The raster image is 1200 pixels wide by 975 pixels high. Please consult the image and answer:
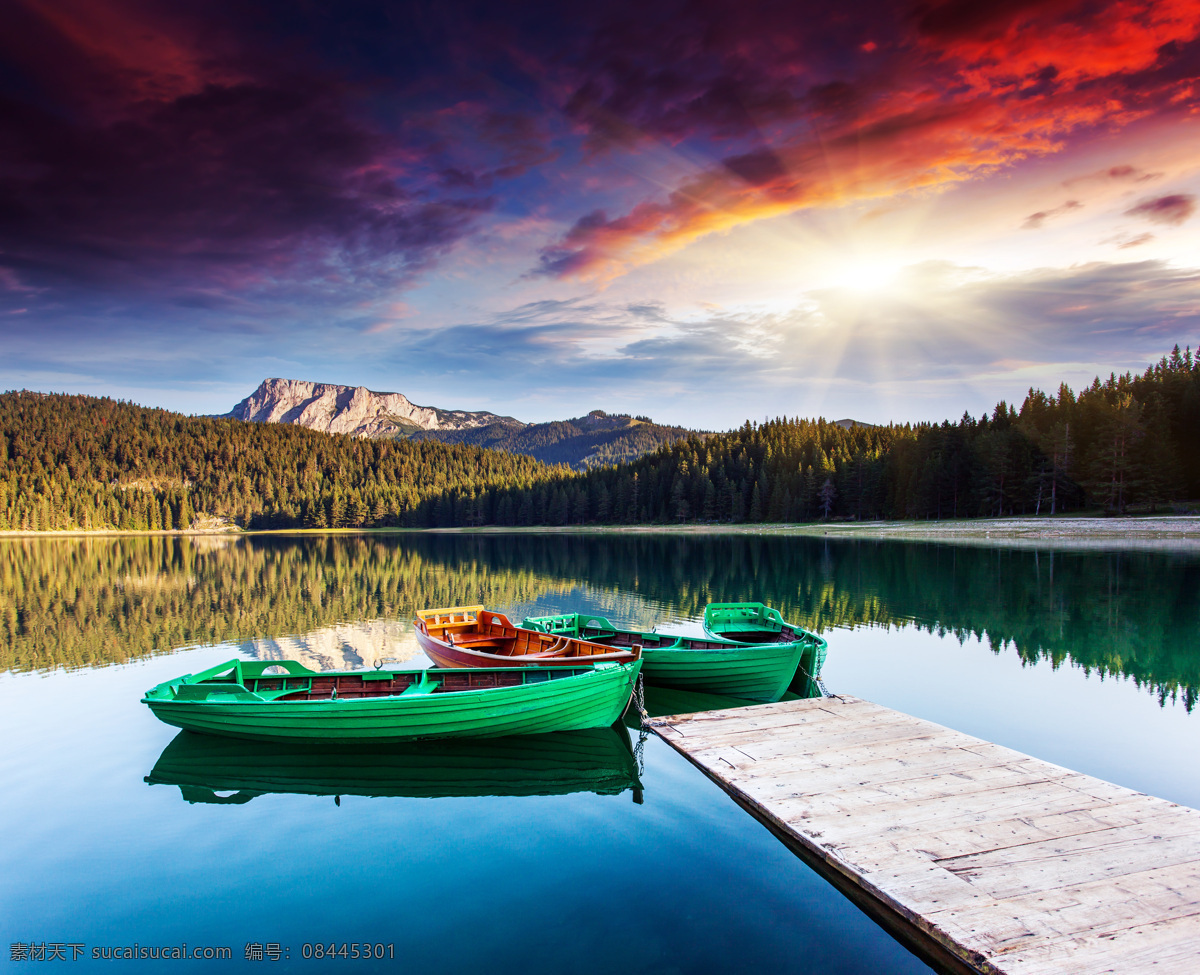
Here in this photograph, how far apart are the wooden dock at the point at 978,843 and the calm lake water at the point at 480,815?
62 cm

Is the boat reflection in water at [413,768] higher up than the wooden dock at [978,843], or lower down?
lower down

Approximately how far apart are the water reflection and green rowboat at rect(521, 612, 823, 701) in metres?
7.03

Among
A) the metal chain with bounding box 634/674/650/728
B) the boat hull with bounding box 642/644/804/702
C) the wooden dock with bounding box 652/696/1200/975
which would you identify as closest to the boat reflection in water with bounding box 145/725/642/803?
the metal chain with bounding box 634/674/650/728

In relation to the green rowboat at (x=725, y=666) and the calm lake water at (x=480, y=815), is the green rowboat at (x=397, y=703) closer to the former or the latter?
the calm lake water at (x=480, y=815)

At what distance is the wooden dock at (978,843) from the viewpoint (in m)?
6.75

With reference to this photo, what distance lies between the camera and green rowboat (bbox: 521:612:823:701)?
1723 centimetres

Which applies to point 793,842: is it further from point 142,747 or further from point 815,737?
point 142,747

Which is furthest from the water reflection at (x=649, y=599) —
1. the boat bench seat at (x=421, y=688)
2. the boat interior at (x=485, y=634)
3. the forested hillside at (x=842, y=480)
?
the forested hillside at (x=842, y=480)

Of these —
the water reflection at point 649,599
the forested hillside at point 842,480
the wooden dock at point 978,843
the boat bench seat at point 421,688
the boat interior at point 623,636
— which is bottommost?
the water reflection at point 649,599

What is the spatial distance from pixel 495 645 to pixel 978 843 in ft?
49.3

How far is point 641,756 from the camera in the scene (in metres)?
14.0

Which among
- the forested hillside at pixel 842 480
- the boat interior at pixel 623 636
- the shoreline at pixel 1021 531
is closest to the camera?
the boat interior at pixel 623 636

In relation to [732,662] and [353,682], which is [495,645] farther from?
[732,662]

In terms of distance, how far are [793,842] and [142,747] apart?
51.8 ft
